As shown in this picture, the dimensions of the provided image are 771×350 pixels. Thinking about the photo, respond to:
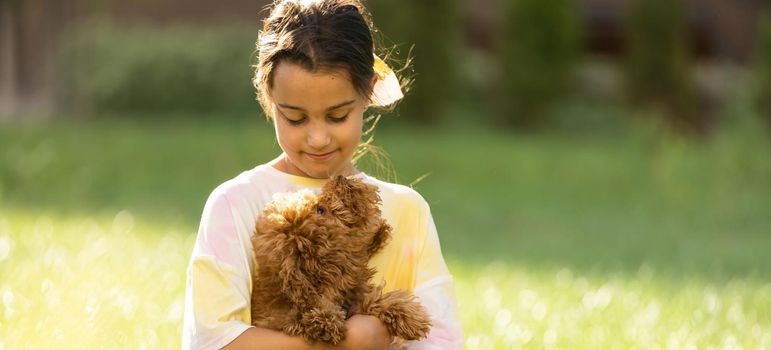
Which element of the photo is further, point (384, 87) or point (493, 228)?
point (493, 228)

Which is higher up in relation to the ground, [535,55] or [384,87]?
[384,87]

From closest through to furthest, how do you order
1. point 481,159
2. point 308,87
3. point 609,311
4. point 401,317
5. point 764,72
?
point 401,317
point 308,87
point 609,311
point 481,159
point 764,72

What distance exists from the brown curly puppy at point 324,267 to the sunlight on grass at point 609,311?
209 centimetres

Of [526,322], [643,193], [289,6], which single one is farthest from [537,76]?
[289,6]

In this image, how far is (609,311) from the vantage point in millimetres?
6164

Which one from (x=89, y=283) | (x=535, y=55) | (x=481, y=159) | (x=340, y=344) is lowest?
(x=481, y=159)

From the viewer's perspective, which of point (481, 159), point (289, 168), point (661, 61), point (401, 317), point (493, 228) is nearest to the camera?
point (401, 317)

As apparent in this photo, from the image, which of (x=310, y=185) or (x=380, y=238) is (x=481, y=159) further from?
(x=380, y=238)

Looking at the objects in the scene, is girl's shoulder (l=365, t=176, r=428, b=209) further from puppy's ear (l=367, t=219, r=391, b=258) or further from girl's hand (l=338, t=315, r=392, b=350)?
girl's hand (l=338, t=315, r=392, b=350)

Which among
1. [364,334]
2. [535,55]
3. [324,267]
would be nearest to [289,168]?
[324,267]

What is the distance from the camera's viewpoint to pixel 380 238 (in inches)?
124

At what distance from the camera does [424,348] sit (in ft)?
10.9

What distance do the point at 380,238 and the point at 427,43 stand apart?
14.8m

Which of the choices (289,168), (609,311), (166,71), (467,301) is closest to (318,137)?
(289,168)
